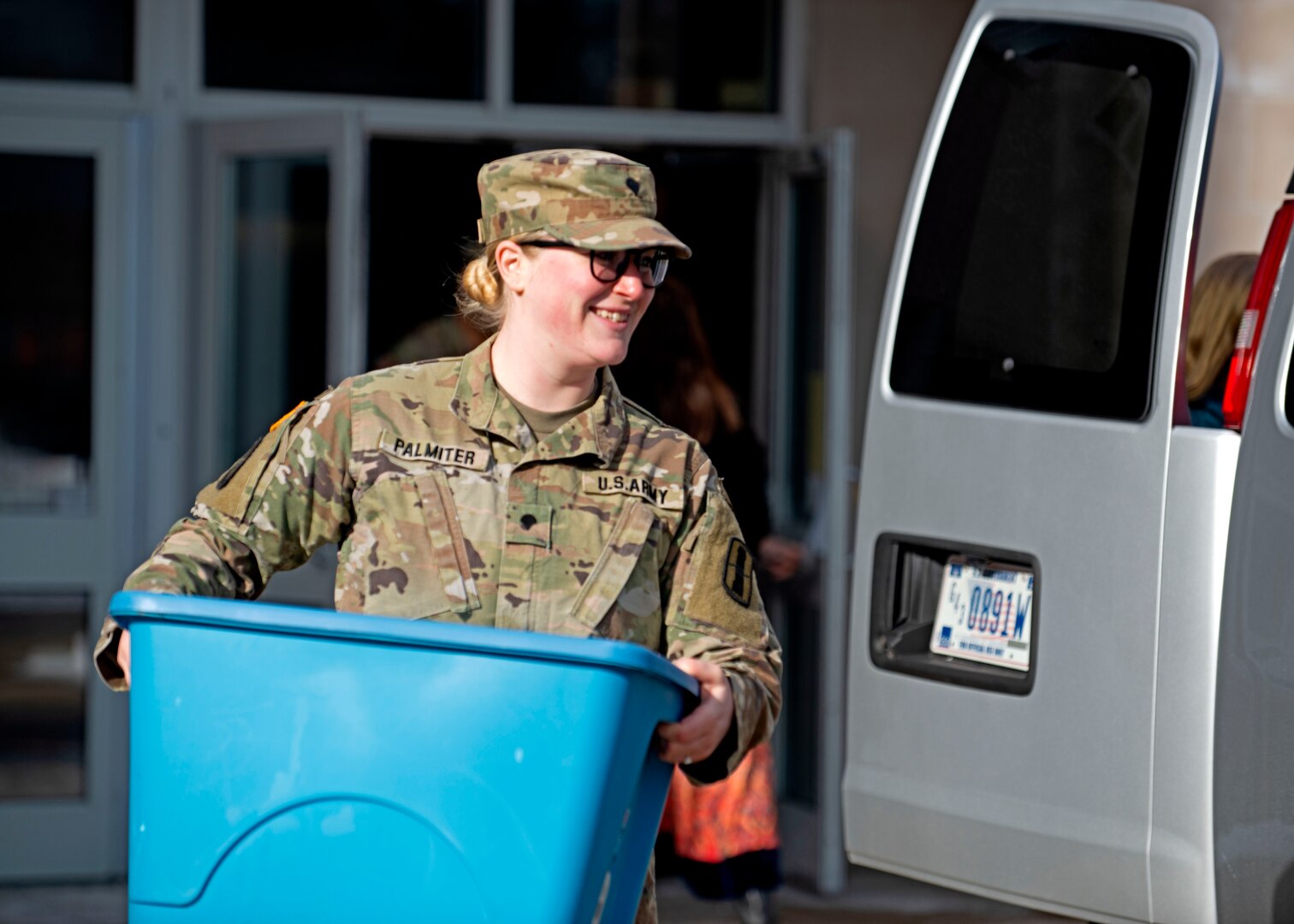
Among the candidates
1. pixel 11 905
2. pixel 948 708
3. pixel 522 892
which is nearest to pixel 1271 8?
pixel 948 708

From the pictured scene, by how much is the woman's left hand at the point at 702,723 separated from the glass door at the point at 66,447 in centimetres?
422

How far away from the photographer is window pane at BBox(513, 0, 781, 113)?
6.14m

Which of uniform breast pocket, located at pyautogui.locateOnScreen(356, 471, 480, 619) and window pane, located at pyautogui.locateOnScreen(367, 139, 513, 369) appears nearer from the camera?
uniform breast pocket, located at pyautogui.locateOnScreen(356, 471, 480, 619)

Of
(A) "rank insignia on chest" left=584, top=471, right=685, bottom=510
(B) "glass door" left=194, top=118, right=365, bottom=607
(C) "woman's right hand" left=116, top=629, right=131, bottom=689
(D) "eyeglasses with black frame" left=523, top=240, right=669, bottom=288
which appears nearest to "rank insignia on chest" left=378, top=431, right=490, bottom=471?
(A) "rank insignia on chest" left=584, top=471, right=685, bottom=510

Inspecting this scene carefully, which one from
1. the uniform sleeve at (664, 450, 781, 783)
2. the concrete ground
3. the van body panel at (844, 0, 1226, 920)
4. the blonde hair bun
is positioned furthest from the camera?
the concrete ground

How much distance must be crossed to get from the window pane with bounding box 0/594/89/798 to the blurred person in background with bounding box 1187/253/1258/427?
12.0 feet

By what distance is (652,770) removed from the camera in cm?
201

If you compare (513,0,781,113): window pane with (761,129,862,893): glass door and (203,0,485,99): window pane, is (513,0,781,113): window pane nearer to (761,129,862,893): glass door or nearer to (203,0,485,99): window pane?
(203,0,485,99): window pane

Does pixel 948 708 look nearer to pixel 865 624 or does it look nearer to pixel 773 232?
pixel 865 624

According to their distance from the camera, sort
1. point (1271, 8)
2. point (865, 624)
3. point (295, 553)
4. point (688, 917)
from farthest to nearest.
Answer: point (688, 917)
point (1271, 8)
point (865, 624)
point (295, 553)

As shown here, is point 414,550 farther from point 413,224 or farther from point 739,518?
point 413,224

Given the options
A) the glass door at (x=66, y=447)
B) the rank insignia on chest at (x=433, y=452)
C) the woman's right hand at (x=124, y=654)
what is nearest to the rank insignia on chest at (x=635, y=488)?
the rank insignia on chest at (x=433, y=452)

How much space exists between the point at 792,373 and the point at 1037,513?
9.72 feet

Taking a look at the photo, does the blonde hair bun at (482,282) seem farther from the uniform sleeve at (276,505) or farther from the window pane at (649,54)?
the window pane at (649,54)
